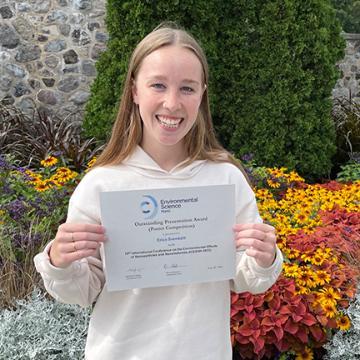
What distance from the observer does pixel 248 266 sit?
145cm

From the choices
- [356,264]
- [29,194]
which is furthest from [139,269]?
[29,194]

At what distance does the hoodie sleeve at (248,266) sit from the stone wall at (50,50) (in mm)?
5754

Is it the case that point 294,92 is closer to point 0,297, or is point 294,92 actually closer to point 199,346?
point 0,297

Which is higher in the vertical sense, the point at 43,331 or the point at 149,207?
the point at 149,207

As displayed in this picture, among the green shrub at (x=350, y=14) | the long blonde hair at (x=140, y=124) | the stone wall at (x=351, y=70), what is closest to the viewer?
the long blonde hair at (x=140, y=124)

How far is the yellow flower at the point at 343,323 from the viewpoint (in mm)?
2486

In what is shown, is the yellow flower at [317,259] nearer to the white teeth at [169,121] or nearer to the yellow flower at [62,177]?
the white teeth at [169,121]

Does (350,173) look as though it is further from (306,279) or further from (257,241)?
(257,241)

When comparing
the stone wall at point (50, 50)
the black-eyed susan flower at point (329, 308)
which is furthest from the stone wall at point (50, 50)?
the black-eyed susan flower at point (329, 308)

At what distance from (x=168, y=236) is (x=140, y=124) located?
1.38 feet

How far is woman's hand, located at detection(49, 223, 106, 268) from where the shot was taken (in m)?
1.28

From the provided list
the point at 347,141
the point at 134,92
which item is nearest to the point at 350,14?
the point at 347,141

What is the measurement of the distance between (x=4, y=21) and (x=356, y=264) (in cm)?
584

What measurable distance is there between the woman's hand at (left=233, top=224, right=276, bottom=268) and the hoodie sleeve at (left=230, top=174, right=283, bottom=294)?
0.04 metres
